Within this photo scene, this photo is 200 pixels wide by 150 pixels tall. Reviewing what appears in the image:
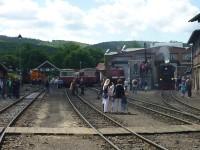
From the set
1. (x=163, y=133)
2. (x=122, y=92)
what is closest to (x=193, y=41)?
(x=122, y=92)

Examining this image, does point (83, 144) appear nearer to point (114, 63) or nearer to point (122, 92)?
point (122, 92)

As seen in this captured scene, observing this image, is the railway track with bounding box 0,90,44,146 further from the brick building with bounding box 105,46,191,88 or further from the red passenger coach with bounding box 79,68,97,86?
the red passenger coach with bounding box 79,68,97,86

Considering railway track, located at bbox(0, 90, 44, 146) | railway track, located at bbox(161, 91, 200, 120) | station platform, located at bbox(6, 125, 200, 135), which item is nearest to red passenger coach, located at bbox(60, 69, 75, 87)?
railway track, located at bbox(161, 91, 200, 120)

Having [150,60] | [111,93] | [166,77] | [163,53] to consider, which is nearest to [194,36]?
[166,77]

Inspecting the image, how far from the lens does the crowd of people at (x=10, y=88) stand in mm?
43412

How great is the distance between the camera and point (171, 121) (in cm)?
2256

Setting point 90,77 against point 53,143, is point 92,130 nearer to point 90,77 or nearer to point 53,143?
point 53,143

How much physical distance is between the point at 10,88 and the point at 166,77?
30.4 metres

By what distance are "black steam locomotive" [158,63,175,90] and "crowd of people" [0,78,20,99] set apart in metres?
29.0

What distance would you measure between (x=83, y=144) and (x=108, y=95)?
12.3 metres

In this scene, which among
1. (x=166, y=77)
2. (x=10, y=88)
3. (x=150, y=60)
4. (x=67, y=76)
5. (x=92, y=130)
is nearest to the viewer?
(x=92, y=130)

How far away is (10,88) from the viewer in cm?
4616

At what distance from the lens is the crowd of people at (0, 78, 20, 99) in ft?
142

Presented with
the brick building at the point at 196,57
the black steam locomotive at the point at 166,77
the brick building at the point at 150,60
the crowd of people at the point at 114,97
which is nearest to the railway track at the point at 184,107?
the crowd of people at the point at 114,97
